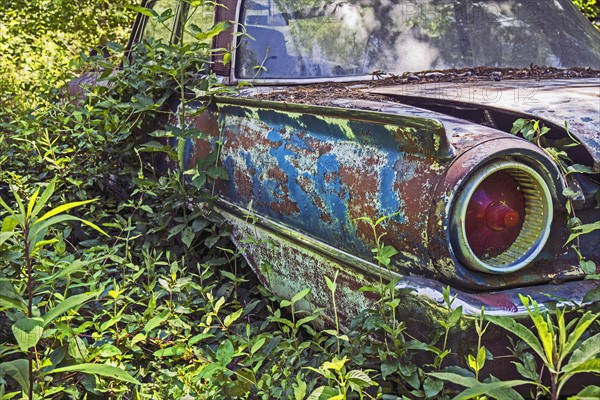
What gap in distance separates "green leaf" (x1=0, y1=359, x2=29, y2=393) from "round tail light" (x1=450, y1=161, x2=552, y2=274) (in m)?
1.19

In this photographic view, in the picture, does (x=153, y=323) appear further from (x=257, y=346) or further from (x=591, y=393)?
(x=591, y=393)

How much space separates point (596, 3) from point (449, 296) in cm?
730

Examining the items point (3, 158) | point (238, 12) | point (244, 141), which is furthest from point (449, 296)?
point (3, 158)

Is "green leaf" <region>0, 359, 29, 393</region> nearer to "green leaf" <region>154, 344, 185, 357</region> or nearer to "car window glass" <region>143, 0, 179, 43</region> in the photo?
"green leaf" <region>154, 344, 185, 357</region>

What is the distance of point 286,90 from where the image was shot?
313 cm

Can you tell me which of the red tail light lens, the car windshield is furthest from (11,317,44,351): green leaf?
the car windshield

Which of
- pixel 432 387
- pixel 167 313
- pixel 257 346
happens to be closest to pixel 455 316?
pixel 432 387

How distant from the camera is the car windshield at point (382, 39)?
3.31 metres

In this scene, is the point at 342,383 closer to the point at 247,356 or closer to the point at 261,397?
the point at 261,397

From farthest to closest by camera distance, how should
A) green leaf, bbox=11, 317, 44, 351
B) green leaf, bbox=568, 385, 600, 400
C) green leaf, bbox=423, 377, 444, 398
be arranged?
1. green leaf, bbox=423, 377, 444, 398
2. green leaf, bbox=11, 317, 44, 351
3. green leaf, bbox=568, 385, 600, 400

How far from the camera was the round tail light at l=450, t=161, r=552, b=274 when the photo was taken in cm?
207

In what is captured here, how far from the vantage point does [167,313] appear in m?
2.67

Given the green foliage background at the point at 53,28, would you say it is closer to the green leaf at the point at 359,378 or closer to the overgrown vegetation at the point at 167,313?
the overgrown vegetation at the point at 167,313

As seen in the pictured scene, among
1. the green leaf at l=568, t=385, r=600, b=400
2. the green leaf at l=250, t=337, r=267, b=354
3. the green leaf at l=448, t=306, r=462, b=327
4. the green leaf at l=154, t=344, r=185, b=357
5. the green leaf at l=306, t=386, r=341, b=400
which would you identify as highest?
the green leaf at l=568, t=385, r=600, b=400
